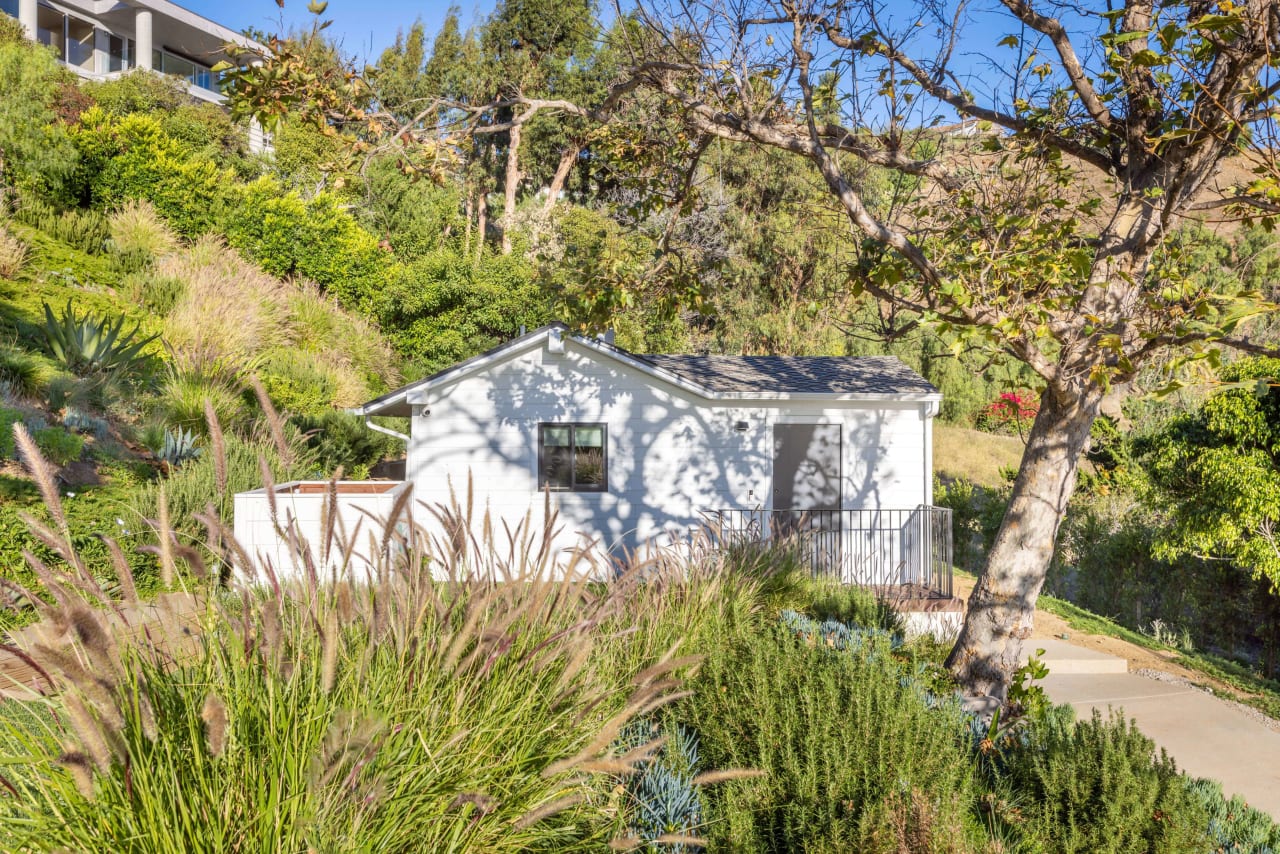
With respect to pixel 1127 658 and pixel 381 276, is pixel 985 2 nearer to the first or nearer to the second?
pixel 1127 658

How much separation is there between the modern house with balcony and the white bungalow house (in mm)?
21212

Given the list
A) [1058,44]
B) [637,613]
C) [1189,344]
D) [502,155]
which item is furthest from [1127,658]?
[502,155]

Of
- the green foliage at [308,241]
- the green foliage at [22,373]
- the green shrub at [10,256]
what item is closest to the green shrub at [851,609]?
the green foliage at [22,373]

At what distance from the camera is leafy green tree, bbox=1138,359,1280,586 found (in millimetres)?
9969

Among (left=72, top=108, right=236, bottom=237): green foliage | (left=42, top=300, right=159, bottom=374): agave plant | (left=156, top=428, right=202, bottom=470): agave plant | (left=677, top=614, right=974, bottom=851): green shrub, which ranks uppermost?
(left=72, top=108, right=236, bottom=237): green foliage

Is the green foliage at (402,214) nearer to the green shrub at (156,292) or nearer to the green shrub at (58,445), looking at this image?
the green shrub at (156,292)

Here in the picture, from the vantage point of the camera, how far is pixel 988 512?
55.7 ft

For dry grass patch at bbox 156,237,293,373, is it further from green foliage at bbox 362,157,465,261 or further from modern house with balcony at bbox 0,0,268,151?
modern house with balcony at bbox 0,0,268,151

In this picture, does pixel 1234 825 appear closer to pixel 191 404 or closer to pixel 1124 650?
pixel 1124 650

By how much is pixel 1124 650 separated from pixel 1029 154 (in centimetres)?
734

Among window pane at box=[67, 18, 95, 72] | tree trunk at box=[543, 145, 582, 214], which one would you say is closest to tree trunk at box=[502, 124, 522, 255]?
tree trunk at box=[543, 145, 582, 214]

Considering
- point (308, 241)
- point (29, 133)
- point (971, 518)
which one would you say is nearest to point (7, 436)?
point (29, 133)

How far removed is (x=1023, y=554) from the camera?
5637 millimetres

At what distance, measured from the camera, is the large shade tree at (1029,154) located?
4.88 metres
